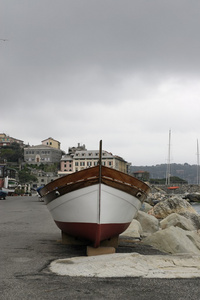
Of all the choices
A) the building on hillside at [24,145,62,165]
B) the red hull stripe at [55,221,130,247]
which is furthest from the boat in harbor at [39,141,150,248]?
the building on hillside at [24,145,62,165]

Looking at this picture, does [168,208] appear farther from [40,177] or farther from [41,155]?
[41,155]

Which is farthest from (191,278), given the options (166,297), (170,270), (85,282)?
(85,282)

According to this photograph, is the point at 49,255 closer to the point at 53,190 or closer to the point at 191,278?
the point at 53,190

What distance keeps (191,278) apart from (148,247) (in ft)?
11.5

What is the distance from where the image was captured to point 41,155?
474ft

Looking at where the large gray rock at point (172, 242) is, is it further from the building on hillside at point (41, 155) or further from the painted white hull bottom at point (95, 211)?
the building on hillside at point (41, 155)

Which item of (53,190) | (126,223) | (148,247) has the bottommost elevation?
(148,247)

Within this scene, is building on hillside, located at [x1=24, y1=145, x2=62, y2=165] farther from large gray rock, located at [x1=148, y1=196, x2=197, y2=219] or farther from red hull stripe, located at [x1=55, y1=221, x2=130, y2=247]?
red hull stripe, located at [x1=55, y1=221, x2=130, y2=247]

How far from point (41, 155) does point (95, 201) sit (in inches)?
5495

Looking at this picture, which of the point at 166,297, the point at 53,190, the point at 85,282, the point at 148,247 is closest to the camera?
the point at 166,297

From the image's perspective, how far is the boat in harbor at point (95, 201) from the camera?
23.4 feet

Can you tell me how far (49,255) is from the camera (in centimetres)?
735

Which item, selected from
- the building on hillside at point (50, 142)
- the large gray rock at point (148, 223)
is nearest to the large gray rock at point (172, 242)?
the large gray rock at point (148, 223)

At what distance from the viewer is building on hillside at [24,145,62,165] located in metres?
143
